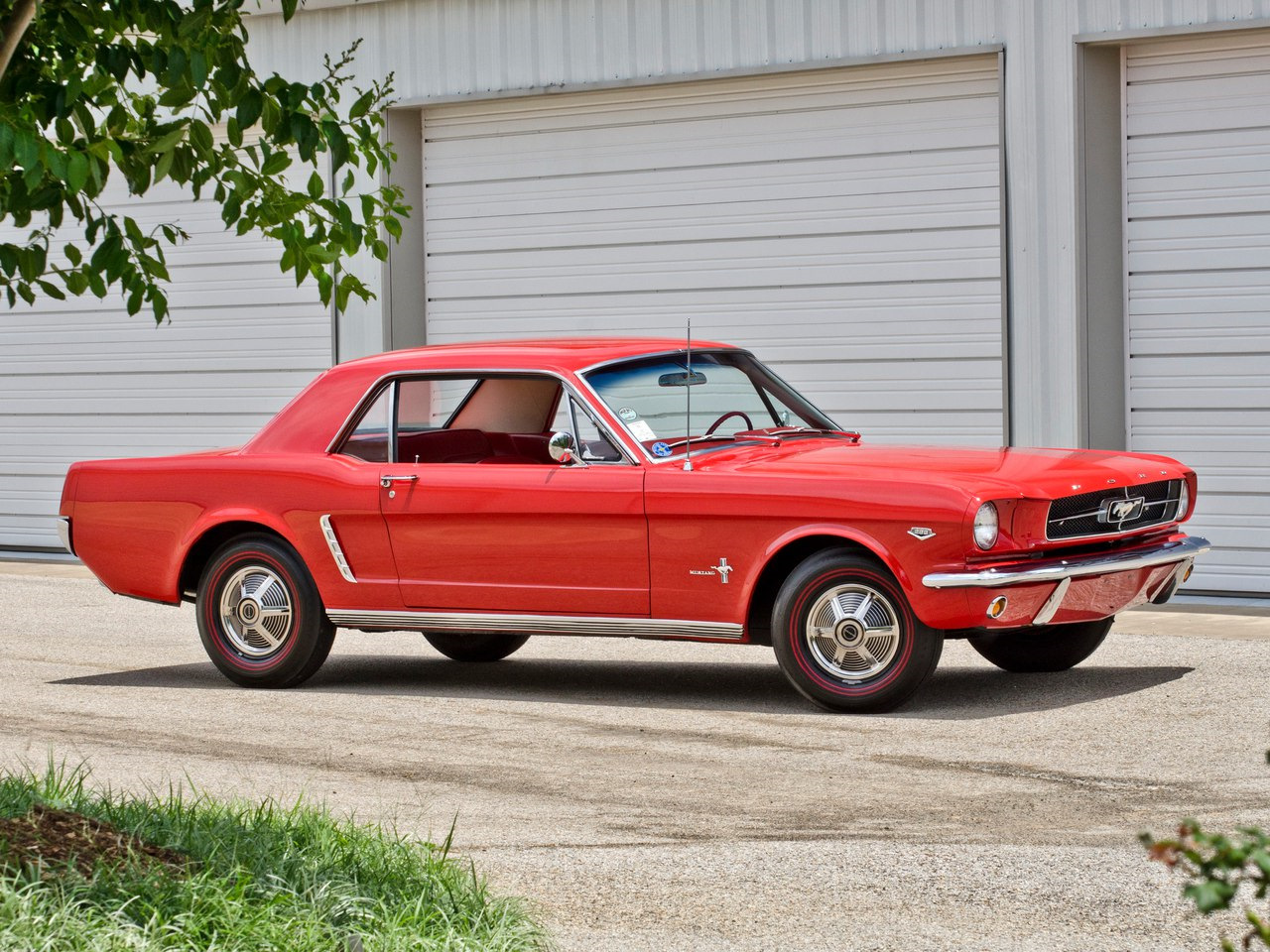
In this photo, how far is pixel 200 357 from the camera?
16.3 metres

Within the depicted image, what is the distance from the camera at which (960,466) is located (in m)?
8.14

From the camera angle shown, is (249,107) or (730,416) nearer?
(249,107)

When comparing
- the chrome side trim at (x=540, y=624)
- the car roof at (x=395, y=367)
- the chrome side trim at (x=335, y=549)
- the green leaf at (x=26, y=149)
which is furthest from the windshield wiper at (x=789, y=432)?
the green leaf at (x=26, y=149)

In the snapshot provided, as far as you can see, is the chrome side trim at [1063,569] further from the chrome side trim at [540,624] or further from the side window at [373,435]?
the side window at [373,435]

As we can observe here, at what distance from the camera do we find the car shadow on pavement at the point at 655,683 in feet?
27.5

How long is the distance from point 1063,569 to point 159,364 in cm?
1049

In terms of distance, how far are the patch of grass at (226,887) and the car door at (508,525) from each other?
302 cm

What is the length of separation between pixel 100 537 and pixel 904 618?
4153mm

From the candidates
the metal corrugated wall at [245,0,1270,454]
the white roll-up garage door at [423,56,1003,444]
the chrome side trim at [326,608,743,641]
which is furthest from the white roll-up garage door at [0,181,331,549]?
the chrome side trim at [326,608,743,641]

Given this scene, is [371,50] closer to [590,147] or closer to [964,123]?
[590,147]

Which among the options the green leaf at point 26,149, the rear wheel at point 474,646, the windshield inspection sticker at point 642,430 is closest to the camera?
the green leaf at point 26,149

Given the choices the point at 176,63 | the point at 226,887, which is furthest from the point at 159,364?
the point at 226,887

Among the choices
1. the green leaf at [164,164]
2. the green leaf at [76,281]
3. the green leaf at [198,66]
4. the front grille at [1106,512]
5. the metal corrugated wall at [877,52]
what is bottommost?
the front grille at [1106,512]

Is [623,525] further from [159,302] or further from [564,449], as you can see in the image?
[159,302]
